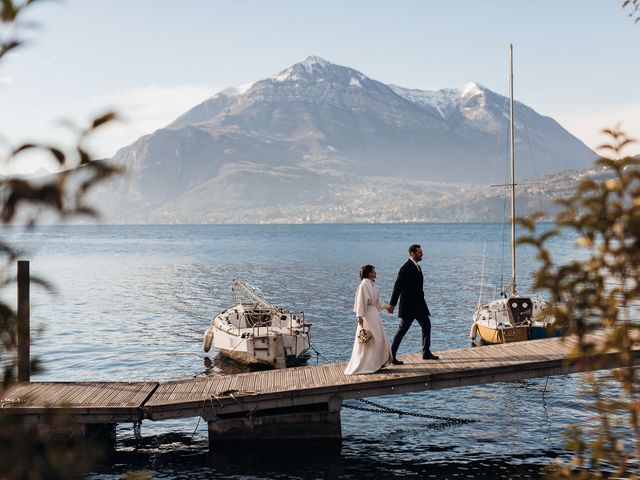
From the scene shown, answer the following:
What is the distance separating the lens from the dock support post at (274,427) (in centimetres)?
1628

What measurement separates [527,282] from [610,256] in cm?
6343

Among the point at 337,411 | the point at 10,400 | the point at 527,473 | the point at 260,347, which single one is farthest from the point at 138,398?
the point at 260,347

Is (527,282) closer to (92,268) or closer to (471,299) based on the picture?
(471,299)

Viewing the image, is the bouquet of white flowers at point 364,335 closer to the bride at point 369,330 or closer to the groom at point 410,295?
the bride at point 369,330

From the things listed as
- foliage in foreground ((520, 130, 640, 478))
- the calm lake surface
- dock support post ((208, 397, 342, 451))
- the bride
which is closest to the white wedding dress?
the bride

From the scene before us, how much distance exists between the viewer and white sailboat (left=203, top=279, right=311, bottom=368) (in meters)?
A: 26.5

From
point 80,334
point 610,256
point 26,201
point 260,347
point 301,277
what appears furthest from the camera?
point 301,277

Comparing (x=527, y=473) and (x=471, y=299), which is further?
(x=471, y=299)

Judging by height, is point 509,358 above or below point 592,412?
above

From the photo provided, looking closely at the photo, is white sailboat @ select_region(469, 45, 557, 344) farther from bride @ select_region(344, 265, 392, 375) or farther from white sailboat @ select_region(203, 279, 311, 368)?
bride @ select_region(344, 265, 392, 375)

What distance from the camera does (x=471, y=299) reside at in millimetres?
52312

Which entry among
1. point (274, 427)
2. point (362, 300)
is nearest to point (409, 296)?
point (362, 300)

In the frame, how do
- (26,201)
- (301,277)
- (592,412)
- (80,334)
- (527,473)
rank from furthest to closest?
(301,277), (80,334), (592,412), (527,473), (26,201)

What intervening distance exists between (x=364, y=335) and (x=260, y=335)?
1158 centimetres
